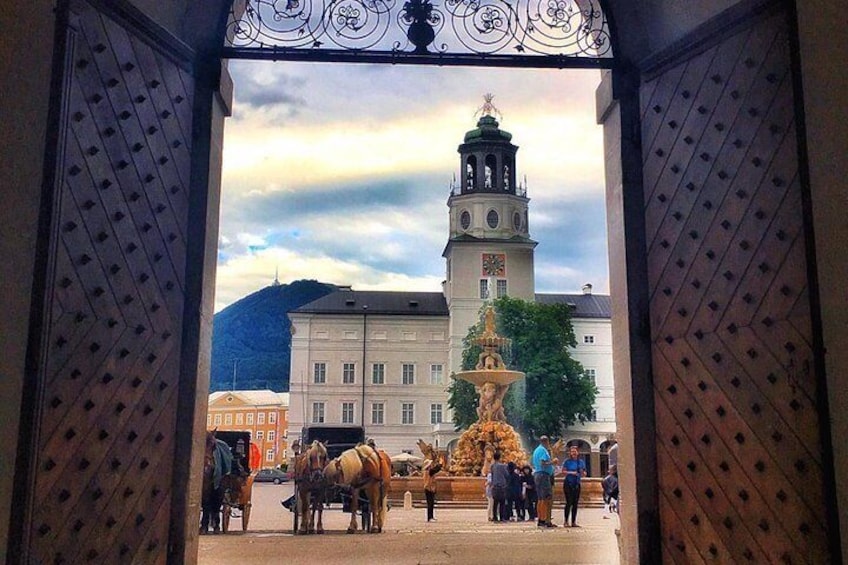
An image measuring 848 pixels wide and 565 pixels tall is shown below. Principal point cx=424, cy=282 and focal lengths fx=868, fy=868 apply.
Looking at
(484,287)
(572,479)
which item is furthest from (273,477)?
(572,479)

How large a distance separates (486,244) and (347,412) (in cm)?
1640

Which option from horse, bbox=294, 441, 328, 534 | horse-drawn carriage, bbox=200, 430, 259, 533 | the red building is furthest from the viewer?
the red building

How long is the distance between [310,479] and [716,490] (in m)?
9.06

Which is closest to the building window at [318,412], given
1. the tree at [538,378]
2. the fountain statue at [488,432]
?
the tree at [538,378]

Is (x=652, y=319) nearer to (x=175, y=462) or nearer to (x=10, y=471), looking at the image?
(x=175, y=462)

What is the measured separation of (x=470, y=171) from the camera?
63.9 m

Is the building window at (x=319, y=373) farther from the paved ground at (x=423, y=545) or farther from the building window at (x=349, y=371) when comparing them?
the paved ground at (x=423, y=545)

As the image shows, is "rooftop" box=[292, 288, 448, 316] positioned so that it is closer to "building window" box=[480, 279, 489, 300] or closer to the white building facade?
the white building facade

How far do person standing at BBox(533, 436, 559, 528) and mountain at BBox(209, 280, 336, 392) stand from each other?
10656 centimetres

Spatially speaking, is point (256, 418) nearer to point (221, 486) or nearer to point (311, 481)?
point (221, 486)

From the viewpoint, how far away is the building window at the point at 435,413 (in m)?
65.1

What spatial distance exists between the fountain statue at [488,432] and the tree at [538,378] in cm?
1986

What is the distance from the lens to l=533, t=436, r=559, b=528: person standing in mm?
14828

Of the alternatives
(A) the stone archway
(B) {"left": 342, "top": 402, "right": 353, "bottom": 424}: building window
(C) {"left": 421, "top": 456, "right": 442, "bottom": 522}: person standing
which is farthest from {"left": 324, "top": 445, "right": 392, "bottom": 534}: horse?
(B) {"left": 342, "top": 402, "right": 353, "bottom": 424}: building window
